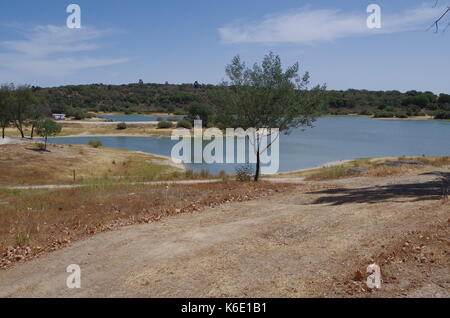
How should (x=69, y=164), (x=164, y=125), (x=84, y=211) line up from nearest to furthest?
(x=84, y=211) < (x=69, y=164) < (x=164, y=125)

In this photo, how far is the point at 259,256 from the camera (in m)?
8.23

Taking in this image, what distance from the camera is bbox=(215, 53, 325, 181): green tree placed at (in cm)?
2242

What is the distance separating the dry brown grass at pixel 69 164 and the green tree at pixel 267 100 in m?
15.1

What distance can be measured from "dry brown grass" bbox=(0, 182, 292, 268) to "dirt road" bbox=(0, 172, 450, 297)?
2.77 feet

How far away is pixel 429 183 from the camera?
1689cm

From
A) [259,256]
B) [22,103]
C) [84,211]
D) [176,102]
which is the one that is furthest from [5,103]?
[176,102]

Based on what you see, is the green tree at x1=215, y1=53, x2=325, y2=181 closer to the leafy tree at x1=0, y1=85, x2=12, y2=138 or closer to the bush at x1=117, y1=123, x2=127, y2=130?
the leafy tree at x1=0, y1=85, x2=12, y2=138

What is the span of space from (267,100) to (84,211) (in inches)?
476

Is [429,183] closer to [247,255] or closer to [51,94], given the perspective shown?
[247,255]

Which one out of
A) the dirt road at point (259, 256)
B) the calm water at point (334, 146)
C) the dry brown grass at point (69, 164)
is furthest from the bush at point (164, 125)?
the dirt road at point (259, 256)

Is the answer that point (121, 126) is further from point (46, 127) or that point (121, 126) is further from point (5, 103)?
point (46, 127)
